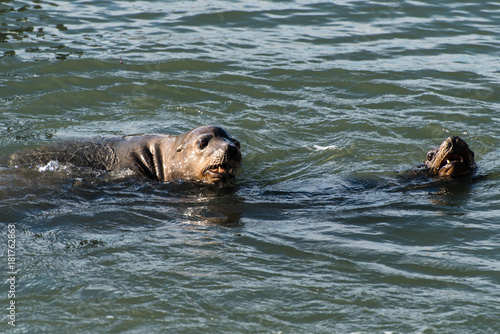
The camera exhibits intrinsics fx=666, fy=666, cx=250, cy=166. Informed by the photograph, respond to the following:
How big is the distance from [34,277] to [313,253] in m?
2.30

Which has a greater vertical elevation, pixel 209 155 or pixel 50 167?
pixel 209 155

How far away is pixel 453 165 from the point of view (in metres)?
7.79

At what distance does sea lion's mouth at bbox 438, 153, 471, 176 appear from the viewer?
7809 mm

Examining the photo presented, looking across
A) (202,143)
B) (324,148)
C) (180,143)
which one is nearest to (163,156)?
(180,143)

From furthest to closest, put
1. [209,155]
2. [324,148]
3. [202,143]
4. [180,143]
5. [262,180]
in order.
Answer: [324,148] < [262,180] < [180,143] < [202,143] < [209,155]

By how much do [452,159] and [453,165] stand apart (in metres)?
0.10

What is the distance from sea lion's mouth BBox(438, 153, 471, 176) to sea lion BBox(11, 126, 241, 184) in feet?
7.95

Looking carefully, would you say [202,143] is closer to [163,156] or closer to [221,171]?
[221,171]

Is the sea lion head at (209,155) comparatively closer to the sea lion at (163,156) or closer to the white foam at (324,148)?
the sea lion at (163,156)

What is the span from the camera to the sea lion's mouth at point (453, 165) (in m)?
7.81

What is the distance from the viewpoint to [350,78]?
12.2 meters

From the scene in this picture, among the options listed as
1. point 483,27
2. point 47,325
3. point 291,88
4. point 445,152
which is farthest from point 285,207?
point 483,27

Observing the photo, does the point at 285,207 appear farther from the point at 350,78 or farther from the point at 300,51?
the point at 300,51

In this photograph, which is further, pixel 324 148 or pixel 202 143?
pixel 324 148
